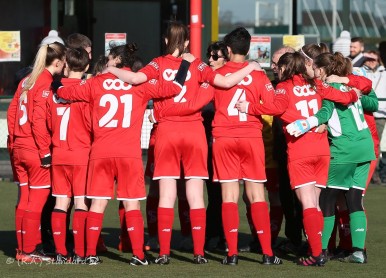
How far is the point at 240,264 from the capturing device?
9.49 meters

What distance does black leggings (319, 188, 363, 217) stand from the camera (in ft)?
31.3

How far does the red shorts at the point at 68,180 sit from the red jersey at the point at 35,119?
189mm

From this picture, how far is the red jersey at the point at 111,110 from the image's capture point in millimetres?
9141

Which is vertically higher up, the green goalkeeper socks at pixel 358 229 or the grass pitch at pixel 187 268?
the green goalkeeper socks at pixel 358 229

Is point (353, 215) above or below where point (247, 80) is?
below

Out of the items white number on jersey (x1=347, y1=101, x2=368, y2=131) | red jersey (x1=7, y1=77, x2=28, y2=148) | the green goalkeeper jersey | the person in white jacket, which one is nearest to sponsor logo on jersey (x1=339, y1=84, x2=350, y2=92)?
the green goalkeeper jersey

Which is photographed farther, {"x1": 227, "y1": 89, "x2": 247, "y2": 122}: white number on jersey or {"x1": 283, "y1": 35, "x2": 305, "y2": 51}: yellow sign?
{"x1": 283, "y1": 35, "x2": 305, "y2": 51}: yellow sign

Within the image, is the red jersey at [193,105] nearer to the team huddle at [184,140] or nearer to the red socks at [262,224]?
the team huddle at [184,140]

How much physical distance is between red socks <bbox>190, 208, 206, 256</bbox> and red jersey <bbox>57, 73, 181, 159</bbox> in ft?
2.27

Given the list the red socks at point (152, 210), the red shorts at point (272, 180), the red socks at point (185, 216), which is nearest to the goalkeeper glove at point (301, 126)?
the red shorts at point (272, 180)

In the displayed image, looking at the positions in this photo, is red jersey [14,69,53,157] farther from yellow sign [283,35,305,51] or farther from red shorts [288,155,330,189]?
yellow sign [283,35,305,51]

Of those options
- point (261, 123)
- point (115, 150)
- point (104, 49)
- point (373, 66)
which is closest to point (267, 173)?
point (261, 123)

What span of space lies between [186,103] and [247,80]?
0.51 m

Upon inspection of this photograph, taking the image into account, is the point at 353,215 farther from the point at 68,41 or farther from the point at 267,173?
the point at 68,41
